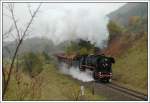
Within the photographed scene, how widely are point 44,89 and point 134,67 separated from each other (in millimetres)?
2238

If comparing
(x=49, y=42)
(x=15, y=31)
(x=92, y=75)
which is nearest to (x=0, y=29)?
(x=15, y=31)

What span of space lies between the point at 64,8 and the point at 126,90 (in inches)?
97.1

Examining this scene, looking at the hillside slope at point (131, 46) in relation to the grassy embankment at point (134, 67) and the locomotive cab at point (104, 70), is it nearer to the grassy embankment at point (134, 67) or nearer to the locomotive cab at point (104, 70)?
the grassy embankment at point (134, 67)

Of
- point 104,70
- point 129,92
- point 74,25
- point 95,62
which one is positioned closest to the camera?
point 129,92

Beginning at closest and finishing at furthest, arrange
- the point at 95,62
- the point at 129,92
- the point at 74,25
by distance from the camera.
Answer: the point at 129,92
the point at 74,25
the point at 95,62

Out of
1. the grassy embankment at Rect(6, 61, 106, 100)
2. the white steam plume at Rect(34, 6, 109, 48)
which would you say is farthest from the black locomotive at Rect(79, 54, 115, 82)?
the grassy embankment at Rect(6, 61, 106, 100)

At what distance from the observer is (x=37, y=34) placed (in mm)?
13188

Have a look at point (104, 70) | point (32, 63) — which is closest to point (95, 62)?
point (104, 70)

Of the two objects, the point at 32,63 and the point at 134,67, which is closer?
the point at 32,63

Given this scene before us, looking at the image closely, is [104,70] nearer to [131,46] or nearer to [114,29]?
[131,46]

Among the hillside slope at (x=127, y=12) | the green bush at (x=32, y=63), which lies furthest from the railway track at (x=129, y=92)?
the green bush at (x=32, y=63)

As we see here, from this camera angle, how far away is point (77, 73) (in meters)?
13.9

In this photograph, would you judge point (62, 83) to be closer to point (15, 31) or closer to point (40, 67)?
point (40, 67)

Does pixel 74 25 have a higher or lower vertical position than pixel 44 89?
higher
